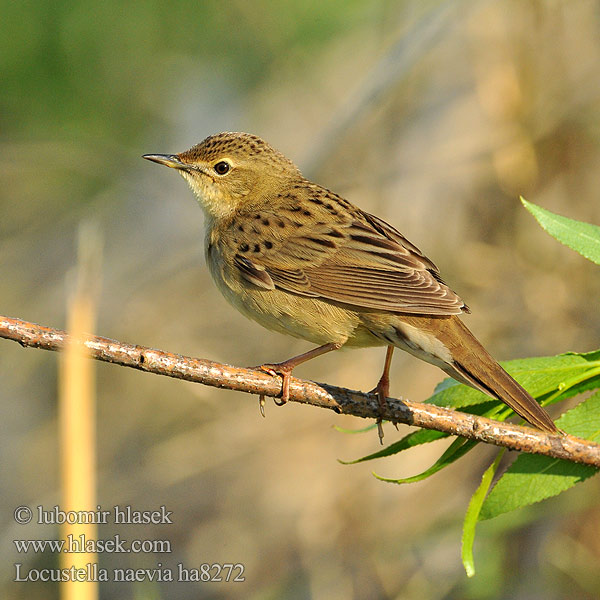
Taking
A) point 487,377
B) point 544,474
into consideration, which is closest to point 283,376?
point 487,377

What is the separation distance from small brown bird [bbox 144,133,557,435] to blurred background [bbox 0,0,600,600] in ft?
5.95

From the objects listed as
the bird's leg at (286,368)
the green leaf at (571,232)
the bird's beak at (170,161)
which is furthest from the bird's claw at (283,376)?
the bird's beak at (170,161)

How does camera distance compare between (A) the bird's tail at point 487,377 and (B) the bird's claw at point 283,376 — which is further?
(B) the bird's claw at point 283,376

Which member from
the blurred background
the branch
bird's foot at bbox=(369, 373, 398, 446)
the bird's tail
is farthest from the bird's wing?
the blurred background

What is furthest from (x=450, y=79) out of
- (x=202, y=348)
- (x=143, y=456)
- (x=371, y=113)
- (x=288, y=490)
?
(x=143, y=456)

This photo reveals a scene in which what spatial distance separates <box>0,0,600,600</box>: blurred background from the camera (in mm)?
5914

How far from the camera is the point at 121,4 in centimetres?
770

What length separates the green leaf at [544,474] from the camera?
8.14 ft

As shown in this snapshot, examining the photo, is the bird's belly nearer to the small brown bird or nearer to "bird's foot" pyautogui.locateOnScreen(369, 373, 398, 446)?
the small brown bird

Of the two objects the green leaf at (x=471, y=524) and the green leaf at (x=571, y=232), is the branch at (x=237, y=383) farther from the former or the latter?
the green leaf at (x=571, y=232)

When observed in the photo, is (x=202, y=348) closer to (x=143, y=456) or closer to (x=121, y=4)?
(x=143, y=456)

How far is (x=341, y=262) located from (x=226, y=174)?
3.14 feet

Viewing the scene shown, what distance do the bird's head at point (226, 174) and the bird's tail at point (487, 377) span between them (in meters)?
1.52

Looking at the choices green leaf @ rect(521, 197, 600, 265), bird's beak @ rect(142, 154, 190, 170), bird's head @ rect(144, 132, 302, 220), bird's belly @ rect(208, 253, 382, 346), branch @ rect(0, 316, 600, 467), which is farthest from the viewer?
bird's head @ rect(144, 132, 302, 220)
